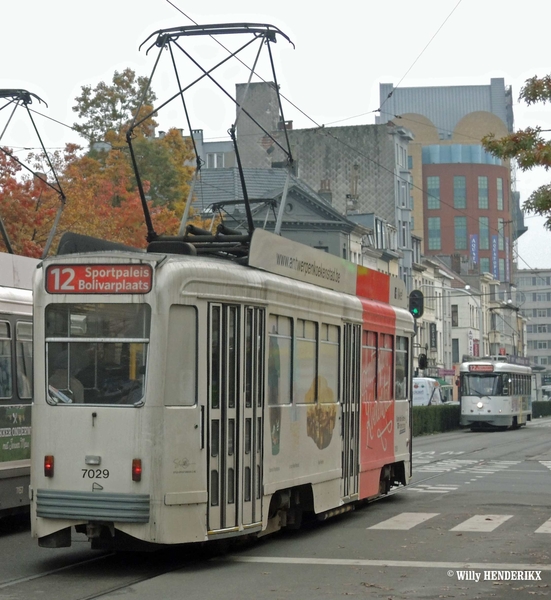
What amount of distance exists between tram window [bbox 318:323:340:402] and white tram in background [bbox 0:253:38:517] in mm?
3239

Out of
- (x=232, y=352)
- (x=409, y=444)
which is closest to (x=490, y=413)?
(x=409, y=444)

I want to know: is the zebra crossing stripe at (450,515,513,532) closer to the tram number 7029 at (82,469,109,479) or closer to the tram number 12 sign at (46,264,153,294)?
the tram number 7029 at (82,469,109,479)

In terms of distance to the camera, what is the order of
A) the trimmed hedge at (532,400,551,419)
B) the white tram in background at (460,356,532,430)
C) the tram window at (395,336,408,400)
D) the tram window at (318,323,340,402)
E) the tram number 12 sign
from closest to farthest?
the tram number 12 sign, the tram window at (318,323,340,402), the tram window at (395,336,408,400), the white tram in background at (460,356,532,430), the trimmed hedge at (532,400,551,419)

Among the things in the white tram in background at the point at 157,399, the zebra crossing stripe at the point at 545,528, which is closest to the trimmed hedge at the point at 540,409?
the zebra crossing stripe at the point at 545,528

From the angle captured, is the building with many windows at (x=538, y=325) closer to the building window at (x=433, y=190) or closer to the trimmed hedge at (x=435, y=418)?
the building window at (x=433, y=190)

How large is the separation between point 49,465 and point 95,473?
44cm

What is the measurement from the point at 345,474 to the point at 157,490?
14.9 feet

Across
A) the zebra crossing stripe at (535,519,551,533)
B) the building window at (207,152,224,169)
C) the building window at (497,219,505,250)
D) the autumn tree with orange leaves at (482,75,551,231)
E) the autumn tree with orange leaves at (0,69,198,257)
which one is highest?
the building window at (207,152,224,169)

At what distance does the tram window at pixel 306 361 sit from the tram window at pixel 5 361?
3173 mm

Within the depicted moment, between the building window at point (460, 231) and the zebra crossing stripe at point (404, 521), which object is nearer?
the zebra crossing stripe at point (404, 521)

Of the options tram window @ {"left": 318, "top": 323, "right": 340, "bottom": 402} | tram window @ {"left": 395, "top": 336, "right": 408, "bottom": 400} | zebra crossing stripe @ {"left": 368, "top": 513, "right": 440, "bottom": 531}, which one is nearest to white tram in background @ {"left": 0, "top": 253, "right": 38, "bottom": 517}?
tram window @ {"left": 318, "top": 323, "right": 340, "bottom": 402}

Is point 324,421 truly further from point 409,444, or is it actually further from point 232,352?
point 409,444

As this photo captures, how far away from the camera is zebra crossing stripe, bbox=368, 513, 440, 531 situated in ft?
46.7

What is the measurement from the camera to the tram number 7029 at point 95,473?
10.3 metres
